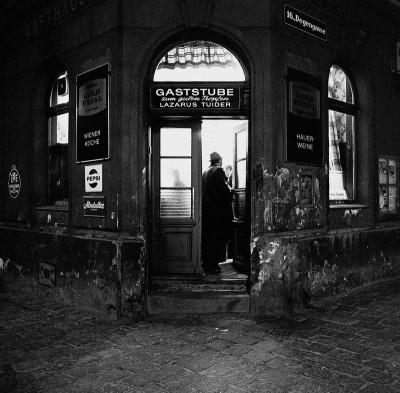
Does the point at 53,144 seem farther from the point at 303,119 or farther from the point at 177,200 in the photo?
the point at 303,119

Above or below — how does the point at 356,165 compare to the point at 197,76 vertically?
below

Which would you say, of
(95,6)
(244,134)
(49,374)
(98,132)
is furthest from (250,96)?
(49,374)

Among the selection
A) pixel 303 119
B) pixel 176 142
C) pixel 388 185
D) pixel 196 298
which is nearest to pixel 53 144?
pixel 176 142

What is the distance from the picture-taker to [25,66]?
790 centimetres

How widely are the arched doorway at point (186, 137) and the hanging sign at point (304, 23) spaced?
0.96 meters

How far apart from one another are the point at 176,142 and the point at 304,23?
2583 millimetres

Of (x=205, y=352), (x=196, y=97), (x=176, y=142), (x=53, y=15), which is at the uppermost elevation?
(x=53, y=15)

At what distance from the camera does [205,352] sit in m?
4.52

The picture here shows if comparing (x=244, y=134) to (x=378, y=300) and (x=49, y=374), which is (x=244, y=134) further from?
(x=49, y=374)

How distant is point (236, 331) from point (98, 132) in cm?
334

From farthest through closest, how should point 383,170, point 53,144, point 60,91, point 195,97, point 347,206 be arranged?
point 383,170
point 53,144
point 60,91
point 347,206
point 195,97

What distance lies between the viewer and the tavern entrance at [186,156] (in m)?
6.07

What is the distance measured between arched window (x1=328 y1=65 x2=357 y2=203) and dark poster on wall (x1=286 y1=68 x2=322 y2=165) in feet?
2.60

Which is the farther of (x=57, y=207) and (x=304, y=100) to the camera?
(x=57, y=207)
